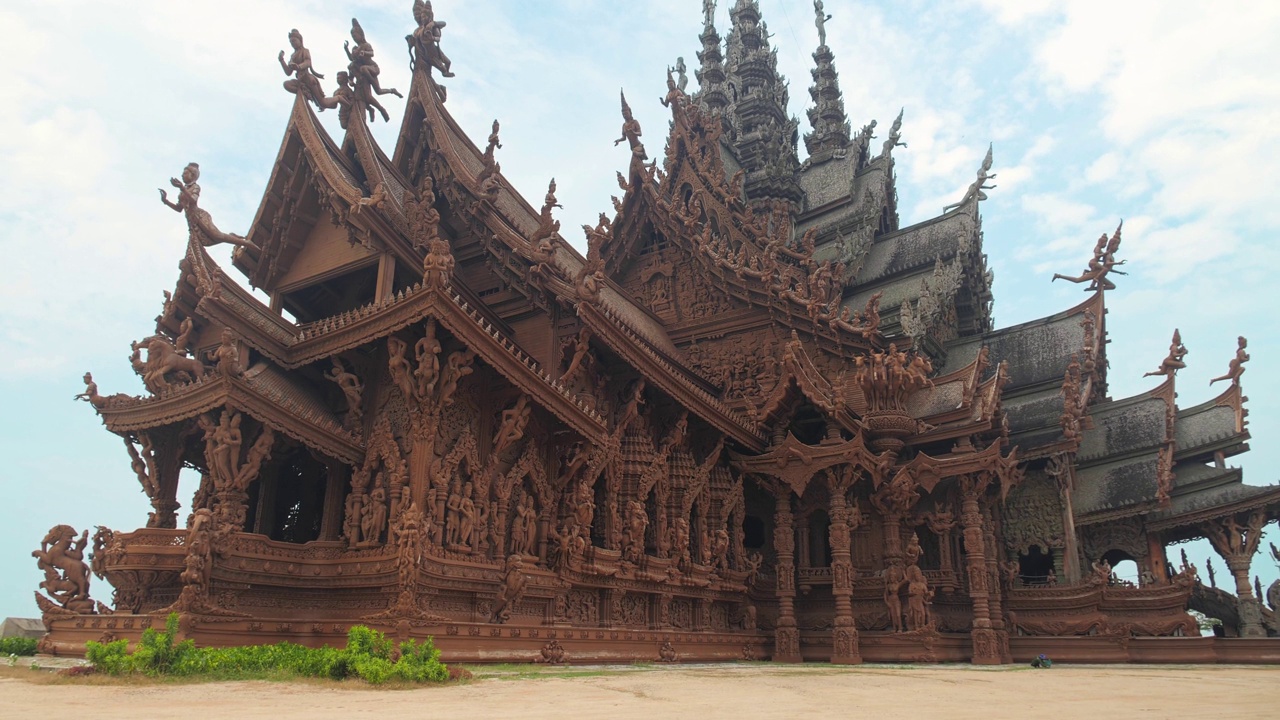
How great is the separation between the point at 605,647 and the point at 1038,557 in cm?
1139

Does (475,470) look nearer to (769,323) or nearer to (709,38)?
(769,323)

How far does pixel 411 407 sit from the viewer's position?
367 inches

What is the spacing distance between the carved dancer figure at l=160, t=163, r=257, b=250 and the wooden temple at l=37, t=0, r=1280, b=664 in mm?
49

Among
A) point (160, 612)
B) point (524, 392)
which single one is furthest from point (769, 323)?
point (160, 612)

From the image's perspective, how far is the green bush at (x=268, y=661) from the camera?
6160 millimetres

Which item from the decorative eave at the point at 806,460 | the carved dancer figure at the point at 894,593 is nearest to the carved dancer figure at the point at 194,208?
the decorative eave at the point at 806,460

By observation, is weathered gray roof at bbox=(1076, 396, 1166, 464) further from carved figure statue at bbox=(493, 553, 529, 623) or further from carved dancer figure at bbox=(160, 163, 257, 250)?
carved dancer figure at bbox=(160, 163, 257, 250)

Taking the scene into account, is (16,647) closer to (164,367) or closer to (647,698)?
(164,367)

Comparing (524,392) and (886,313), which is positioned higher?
(886,313)

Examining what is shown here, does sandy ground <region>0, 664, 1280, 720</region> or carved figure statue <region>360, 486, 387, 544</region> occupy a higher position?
carved figure statue <region>360, 486, 387, 544</region>

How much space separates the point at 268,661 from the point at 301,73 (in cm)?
775

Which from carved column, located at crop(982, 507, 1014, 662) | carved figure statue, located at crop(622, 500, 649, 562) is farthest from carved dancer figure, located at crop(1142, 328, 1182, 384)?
carved figure statue, located at crop(622, 500, 649, 562)

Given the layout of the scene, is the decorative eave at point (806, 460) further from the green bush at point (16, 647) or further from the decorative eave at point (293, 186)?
the green bush at point (16, 647)

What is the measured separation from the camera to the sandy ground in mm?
4758
